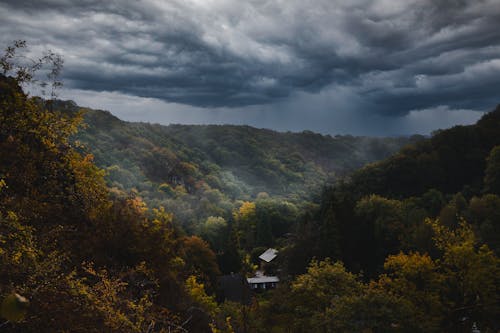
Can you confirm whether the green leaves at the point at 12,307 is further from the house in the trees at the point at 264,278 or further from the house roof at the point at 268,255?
the house roof at the point at 268,255

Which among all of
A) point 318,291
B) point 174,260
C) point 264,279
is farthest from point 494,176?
point 174,260

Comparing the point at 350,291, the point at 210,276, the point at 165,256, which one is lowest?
the point at 210,276

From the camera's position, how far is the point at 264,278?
60062 millimetres

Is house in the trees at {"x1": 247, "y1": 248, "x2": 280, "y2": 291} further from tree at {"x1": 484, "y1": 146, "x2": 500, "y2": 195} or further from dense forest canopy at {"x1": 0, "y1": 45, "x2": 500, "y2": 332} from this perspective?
tree at {"x1": 484, "y1": 146, "x2": 500, "y2": 195}

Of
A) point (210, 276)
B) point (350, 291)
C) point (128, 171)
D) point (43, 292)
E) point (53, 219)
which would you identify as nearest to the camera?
point (43, 292)

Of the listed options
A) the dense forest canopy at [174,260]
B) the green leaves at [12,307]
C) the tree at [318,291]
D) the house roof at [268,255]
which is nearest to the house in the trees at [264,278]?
the house roof at [268,255]

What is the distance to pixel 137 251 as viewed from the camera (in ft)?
49.4

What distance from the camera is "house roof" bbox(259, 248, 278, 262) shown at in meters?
66.5

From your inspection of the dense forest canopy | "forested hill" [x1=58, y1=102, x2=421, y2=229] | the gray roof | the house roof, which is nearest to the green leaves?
the dense forest canopy

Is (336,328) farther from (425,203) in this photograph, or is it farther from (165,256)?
(425,203)

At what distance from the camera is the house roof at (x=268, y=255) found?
2618 inches

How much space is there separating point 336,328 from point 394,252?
24269 mm

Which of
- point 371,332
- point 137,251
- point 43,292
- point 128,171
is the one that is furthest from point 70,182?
point 128,171

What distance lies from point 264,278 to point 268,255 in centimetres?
877
